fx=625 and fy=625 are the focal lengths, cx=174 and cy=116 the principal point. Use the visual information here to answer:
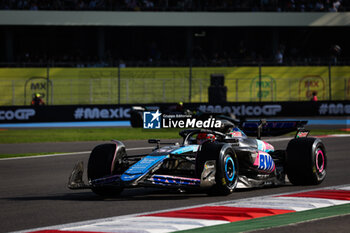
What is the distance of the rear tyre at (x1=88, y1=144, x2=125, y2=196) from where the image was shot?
30.2 feet

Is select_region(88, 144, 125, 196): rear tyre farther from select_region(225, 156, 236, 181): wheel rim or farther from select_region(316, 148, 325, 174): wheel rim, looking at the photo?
select_region(316, 148, 325, 174): wheel rim

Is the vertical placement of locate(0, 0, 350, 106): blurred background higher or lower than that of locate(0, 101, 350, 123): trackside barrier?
higher

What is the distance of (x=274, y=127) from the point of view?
36.4ft

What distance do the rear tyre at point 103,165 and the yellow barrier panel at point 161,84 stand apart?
21.3 m

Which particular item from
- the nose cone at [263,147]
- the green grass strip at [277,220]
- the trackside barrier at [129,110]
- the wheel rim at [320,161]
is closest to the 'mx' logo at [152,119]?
the nose cone at [263,147]

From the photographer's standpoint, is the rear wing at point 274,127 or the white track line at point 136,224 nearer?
the white track line at point 136,224

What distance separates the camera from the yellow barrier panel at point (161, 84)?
104ft

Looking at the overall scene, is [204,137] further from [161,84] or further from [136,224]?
[161,84]

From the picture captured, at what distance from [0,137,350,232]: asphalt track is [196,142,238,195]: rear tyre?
17 centimetres

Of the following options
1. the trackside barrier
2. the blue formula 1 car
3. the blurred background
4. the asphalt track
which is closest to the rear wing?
the blue formula 1 car

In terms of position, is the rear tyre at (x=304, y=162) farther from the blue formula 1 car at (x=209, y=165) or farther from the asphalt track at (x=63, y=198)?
the asphalt track at (x=63, y=198)

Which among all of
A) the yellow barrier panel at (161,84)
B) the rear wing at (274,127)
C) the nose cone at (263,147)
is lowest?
the nose cone at (263,147)

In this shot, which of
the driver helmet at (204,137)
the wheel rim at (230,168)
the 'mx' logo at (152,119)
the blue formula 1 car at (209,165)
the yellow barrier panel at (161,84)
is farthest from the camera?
the yellow barrier panel at (161,84)

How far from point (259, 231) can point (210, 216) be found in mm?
923
